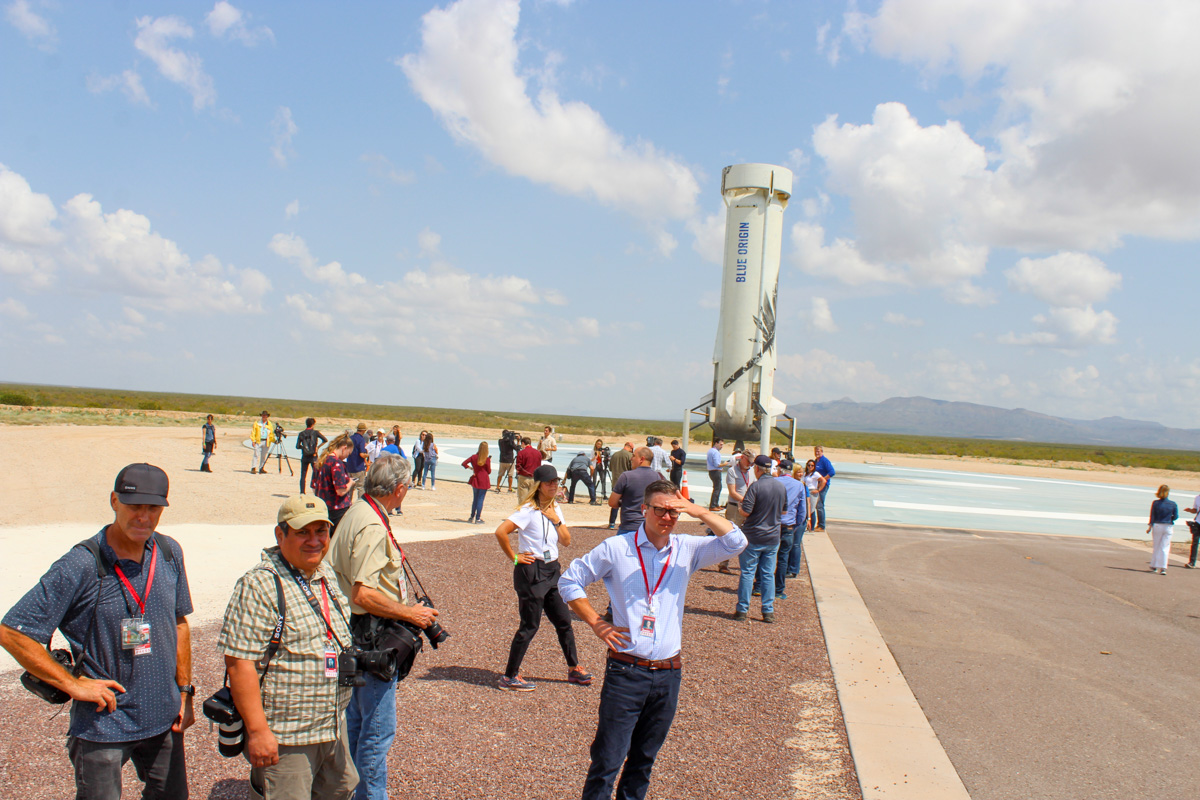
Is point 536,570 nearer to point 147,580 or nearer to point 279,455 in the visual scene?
point 147,580


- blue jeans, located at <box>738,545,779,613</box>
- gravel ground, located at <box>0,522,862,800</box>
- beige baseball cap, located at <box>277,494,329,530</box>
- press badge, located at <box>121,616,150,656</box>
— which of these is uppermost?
beige baseball cap, located at <box>277,494,329,530</box>

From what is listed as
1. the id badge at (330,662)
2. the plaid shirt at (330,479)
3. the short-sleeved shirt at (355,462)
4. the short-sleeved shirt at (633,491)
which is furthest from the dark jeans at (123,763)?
the short-sleeved shirt at (355,462)

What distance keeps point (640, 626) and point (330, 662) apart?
1.39 metres

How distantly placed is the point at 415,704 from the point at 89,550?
309 cm

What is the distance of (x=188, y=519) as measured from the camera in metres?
12.6

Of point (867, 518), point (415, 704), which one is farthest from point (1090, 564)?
point (415, 704)

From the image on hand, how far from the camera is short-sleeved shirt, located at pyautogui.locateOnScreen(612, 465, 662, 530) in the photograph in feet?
28.0

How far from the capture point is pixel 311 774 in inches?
114

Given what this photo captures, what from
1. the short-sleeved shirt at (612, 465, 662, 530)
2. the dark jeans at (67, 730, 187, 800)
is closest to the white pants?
the short-sleeved shirt at (612, 465, 662, 530)

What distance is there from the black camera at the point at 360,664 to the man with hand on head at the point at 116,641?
0.65 metres

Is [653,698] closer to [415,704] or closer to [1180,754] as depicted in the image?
[415,704]

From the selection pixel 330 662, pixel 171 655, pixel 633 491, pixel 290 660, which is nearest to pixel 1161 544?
pixel 633 491

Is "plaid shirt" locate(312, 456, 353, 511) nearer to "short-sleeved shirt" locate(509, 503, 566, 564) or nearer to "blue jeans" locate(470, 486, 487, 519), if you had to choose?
"short-sleeved shirt" locate(509, 503, 566, 564)

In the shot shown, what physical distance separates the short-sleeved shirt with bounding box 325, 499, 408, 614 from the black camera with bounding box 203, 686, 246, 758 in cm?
77
